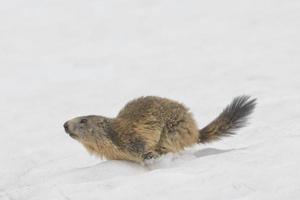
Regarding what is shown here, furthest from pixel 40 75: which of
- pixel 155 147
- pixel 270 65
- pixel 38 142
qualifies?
pixel 155 147

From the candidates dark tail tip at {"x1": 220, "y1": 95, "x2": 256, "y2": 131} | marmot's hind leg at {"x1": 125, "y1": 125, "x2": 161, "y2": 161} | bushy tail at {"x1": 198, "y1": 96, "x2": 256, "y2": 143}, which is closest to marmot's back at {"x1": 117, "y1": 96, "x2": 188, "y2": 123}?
marmot's hind leg at {"x1": 125, "y1": 125, "x2": 161, "y2": 161}

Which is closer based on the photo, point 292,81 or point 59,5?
point 292,81

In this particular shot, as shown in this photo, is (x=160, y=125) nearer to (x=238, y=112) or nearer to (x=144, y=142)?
(x=144, y=142)

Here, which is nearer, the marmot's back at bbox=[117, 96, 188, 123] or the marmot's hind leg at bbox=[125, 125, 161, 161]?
the marmot's hind leg at bbox=[125, 125, 161, 161]

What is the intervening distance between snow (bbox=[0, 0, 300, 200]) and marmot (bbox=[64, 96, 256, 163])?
138mm

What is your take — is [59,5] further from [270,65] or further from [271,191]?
[271,191]

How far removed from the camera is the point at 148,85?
1278 centimetres

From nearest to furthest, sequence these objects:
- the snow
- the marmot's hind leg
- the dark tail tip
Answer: the snow, the marmot's hind leg, the dark tail tip

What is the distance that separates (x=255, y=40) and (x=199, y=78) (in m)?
2.28

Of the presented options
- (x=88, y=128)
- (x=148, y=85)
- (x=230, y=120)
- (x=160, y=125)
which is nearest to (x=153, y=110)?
(x=160, y=125)

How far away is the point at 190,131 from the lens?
6801 millimetres

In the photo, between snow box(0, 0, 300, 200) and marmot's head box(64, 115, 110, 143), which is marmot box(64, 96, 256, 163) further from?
snow box(0, 0, 300, 200)

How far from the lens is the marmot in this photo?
6688 millimetres

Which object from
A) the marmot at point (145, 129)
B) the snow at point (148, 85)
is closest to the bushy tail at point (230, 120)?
the marmot at point (145, 129)
